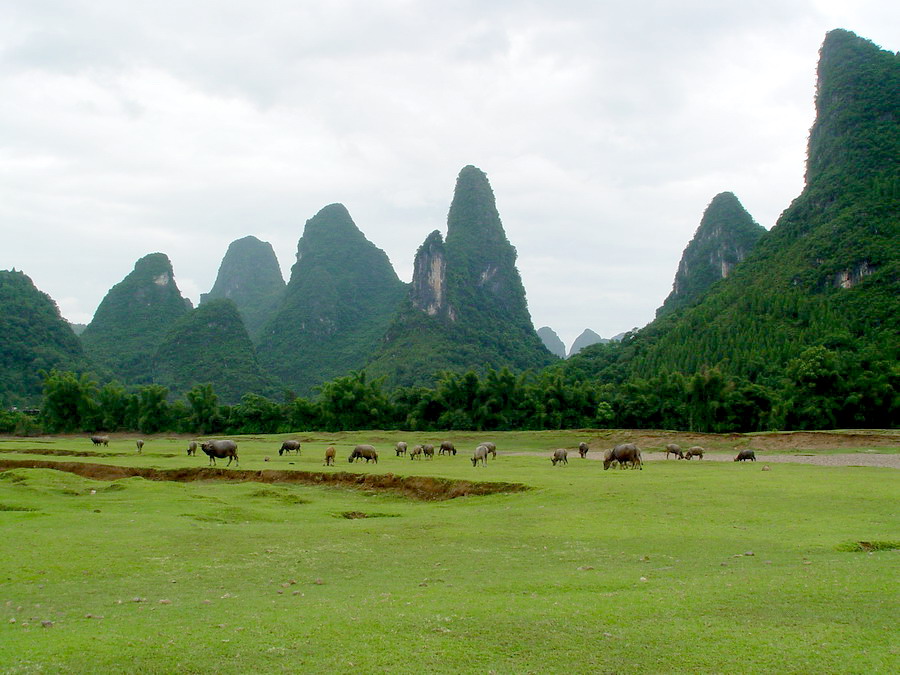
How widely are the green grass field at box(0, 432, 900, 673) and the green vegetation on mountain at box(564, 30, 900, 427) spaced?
37.6 metres

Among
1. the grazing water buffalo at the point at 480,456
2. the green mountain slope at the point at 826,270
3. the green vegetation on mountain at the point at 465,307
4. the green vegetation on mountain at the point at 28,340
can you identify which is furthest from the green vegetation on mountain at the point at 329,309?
the grazing water buffalo at the point at 480,456

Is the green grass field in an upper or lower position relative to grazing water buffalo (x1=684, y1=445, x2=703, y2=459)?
upper

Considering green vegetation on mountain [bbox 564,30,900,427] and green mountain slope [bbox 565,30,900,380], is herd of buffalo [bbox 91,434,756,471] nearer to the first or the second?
green vegetation on mountain [bbox 564,30,900,427]

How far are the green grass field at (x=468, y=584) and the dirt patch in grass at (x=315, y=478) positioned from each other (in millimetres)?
3329

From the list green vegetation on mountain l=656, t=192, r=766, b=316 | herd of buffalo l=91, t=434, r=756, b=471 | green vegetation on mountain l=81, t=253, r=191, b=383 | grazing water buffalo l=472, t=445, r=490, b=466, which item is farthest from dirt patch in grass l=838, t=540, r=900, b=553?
green vegetation on mountain l=81, t=253, r=191, b=383

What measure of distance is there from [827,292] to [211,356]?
113592mm

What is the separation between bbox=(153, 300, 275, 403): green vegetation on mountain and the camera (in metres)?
129

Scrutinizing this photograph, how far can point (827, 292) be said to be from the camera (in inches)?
3086

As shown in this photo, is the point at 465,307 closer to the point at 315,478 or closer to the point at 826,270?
the point at 826,270

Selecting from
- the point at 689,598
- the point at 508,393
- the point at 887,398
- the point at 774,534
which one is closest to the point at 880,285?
the point at 887,398

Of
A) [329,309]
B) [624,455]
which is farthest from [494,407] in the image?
[329,309]

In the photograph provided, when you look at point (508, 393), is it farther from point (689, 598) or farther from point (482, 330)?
point (482, 330)

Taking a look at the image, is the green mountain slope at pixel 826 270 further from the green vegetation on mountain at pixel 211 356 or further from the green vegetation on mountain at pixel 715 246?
the green vegetation on mountain at pixel 211 356

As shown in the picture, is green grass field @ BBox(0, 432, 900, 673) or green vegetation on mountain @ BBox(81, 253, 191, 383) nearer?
green grass field @ BBox(0, 432, 900, 673)
